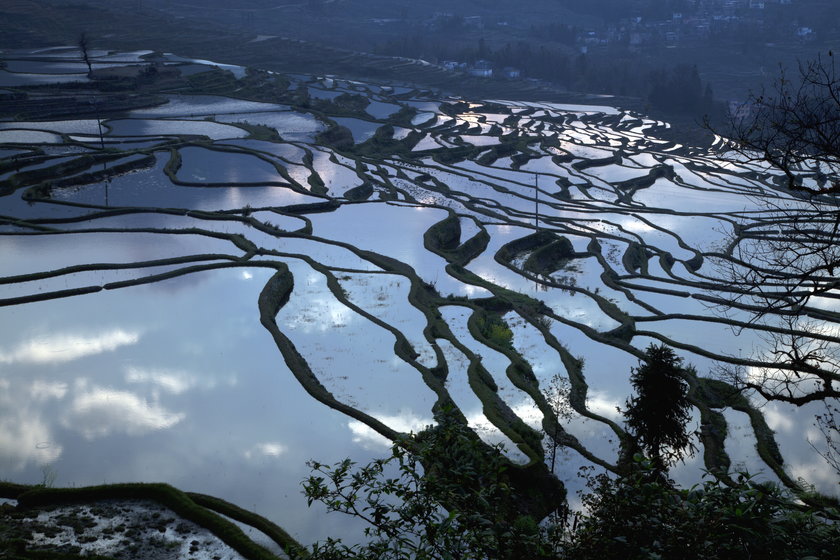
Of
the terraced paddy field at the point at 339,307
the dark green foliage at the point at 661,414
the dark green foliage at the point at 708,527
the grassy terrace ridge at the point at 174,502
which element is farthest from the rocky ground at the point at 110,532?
the dark green foliage at the point at 661,414

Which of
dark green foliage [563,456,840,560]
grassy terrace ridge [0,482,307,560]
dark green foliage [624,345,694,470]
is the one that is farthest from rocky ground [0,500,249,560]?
dark green foliage [624,345,694,470]

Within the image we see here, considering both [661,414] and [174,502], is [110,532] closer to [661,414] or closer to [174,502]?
[174,502]

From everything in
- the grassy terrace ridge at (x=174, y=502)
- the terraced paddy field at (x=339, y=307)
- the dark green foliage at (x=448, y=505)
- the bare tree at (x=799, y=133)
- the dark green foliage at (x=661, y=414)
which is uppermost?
the bare tree at (x=799, y=133)

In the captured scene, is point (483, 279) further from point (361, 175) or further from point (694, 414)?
point (361, 175)

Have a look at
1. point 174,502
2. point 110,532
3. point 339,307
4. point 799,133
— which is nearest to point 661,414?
point 799,133

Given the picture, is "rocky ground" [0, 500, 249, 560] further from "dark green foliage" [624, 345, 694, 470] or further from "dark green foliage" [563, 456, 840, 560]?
"dark green foliage" [624, 345, 694, 470]

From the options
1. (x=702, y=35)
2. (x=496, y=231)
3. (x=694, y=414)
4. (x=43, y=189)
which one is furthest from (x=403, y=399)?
(x=702, y=35)

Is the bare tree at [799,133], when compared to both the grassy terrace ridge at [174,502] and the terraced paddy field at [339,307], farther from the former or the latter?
the grassy terrace ridge at [174,502]
